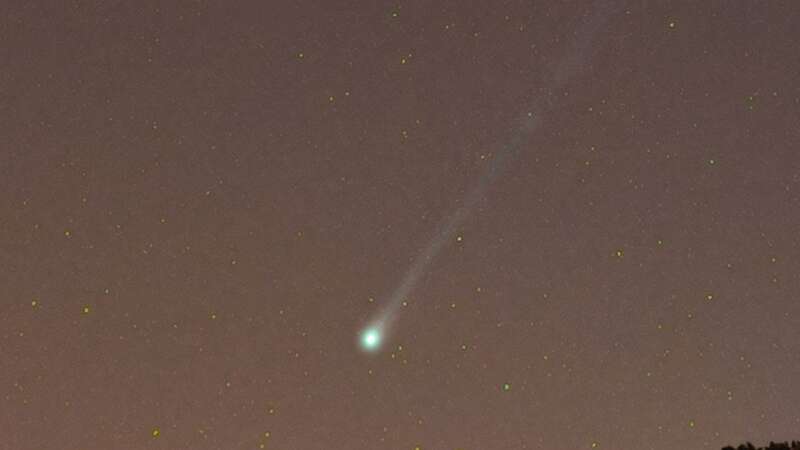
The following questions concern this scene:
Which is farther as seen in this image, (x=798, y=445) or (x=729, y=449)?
(x=729, y=449)
